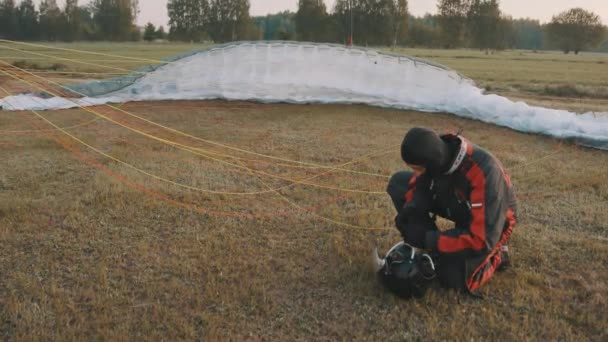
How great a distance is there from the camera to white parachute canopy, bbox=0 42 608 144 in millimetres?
9836

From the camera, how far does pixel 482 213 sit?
2.68 metres

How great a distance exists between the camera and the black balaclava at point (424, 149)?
2.58m

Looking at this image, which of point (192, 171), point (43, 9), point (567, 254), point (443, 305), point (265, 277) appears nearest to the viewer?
point (443, 305)

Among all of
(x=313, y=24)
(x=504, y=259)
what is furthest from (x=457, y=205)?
(x=313, y=24)

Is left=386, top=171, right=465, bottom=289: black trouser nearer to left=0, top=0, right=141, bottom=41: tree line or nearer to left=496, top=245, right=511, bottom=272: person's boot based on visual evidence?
left=496, top=245, right=511, bottom=272: person's boot

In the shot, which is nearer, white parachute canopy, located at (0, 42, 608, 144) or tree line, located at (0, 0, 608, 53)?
white parachute canopy, located at (0, 42, 608, 144)

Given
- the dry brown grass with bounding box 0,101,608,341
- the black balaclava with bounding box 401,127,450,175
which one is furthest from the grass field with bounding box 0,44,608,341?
the black balaclava with bounding box 401,127,450,175

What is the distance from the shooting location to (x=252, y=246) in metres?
3.74

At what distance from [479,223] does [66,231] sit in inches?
124

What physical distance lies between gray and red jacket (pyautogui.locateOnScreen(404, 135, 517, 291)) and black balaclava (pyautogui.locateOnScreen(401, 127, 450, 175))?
0.42 feet

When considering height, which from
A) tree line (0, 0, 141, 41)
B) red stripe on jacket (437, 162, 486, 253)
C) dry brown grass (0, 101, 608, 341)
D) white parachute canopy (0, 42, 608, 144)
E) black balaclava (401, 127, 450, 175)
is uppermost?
tree line (0, 0, 141, 41)

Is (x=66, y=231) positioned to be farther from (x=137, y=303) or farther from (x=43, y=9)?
(x=43, y=9)

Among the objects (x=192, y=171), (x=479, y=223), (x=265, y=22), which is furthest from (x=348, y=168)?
(x=265, y=22)

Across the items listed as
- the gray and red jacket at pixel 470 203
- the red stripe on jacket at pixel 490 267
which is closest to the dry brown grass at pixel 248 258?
the red stripe on jacket at pixel 490 267
